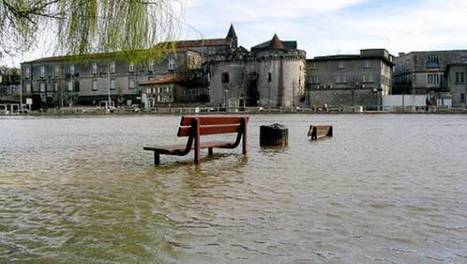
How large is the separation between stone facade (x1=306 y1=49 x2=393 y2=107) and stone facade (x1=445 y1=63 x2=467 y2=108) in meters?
11.2

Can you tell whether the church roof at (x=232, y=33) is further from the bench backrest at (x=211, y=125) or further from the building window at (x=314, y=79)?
the bench backrest at (x=211, y=125)

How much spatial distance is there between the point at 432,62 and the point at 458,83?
13.1 m

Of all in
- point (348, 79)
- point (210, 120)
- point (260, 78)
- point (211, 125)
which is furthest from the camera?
point (348, 79)

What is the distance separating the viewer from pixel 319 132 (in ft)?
77.7

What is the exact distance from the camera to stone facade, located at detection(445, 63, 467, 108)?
319 ft

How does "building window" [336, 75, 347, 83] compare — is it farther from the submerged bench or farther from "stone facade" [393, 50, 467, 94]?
the submerged bench

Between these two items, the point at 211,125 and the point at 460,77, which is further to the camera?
the point at 460,77

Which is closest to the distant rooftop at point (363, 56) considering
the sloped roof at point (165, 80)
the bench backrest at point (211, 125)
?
the sloped roof at point (165, 80)

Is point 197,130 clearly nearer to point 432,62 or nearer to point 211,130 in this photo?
point 211,130

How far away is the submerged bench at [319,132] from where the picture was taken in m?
22.3

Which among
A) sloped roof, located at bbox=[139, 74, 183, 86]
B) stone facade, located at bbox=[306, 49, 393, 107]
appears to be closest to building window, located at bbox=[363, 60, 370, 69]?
stone facade, located at bbox=[306, 49, 393, 107]

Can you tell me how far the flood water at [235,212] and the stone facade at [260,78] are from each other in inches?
3295

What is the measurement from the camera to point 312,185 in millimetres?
9633

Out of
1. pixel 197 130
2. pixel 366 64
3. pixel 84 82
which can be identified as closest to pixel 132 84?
pixel 84 82
